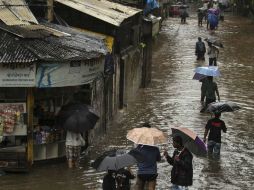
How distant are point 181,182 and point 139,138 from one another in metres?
0.97

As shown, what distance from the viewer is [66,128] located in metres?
11.6

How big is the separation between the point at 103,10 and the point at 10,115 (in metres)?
5.15

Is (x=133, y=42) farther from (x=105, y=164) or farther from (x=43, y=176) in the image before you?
(x=105, y=164)

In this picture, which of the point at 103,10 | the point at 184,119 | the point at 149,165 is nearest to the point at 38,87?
the point at 149,165

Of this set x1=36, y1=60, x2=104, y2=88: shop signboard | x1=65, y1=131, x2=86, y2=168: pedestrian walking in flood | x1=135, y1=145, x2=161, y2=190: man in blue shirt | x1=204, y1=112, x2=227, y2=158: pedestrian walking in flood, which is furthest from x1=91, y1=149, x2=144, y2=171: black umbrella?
x1=204, y1=112, x2=227, y2=158: pedestrian walking in flood

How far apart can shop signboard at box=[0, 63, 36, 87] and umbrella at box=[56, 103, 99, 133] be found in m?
0.99

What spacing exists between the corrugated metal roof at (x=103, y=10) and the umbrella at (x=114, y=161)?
6522 millimetres

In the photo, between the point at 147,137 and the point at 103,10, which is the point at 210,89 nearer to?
the point at 103,10

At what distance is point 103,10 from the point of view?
15.6 metres

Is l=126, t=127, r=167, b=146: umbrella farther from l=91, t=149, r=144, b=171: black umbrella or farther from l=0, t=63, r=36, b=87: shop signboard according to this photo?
l=0, t=63, r=36, b=87: shop signboard

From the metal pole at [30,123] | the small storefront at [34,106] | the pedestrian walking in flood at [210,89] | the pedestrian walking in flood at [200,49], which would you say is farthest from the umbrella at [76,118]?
the pedestrian walking in flood at [200,49]

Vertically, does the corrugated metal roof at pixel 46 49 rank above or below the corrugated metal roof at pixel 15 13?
below

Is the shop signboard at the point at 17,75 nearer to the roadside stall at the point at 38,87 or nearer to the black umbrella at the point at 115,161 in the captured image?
the roadside stall at the point at 38,87

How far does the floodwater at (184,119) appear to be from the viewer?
37.5ft
